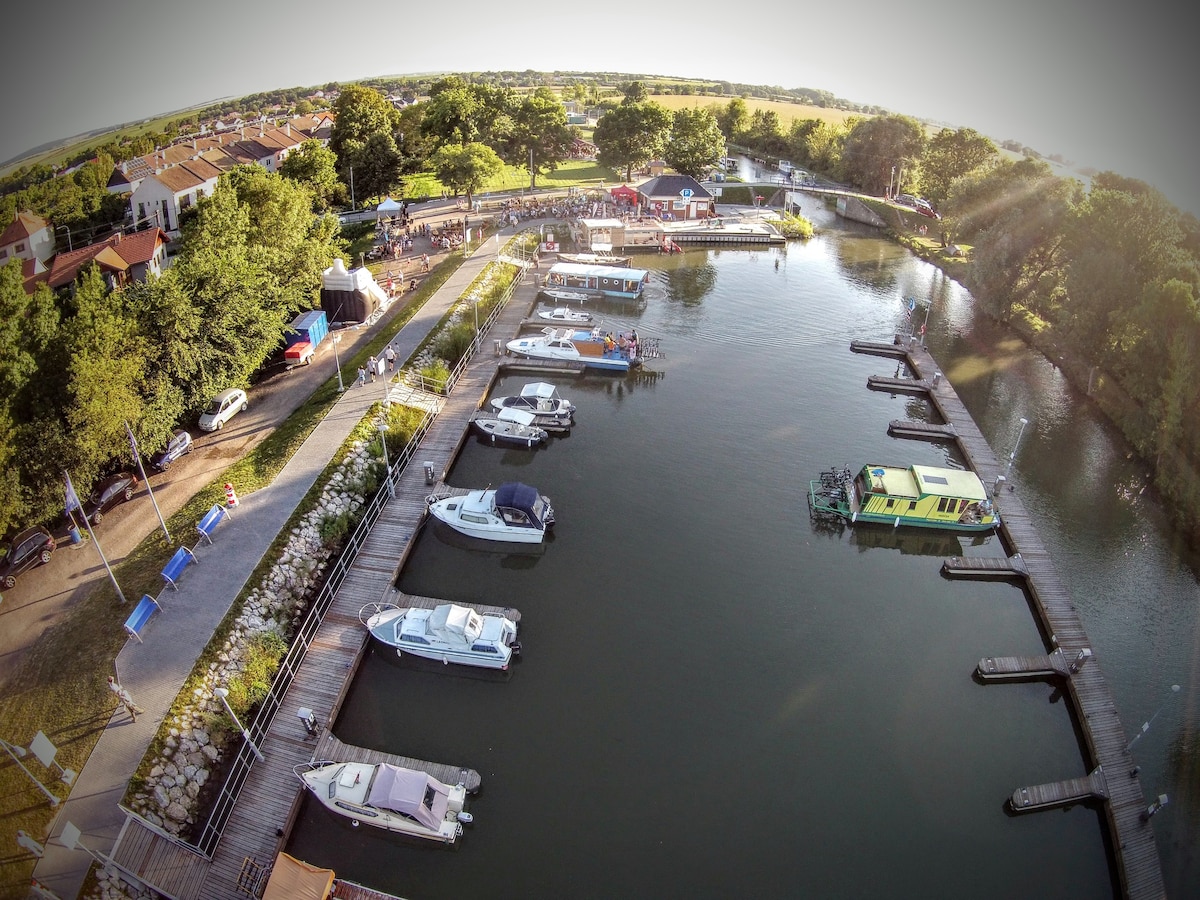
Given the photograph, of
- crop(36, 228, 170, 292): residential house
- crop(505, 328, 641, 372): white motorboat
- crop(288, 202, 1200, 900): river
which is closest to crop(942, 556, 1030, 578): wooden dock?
crop(288, 202, 1200, 900): river

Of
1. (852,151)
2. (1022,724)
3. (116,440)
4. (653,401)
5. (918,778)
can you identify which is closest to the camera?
(918,778)

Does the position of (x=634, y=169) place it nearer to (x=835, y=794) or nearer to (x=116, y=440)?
(x=116, y=440)

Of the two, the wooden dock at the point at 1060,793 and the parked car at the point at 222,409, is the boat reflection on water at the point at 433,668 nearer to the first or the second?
the wooden dock at the point at 1060,793

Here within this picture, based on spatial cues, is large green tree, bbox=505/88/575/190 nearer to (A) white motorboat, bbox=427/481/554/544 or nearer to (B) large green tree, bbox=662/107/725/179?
(B) large green tree, bbox=662/107/725/179

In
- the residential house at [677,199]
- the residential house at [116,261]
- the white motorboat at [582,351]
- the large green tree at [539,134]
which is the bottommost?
the white motorboat at [582,351]

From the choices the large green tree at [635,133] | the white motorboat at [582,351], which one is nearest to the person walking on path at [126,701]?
the white motorboat at [582,351]

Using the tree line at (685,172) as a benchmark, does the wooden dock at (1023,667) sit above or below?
Result: below

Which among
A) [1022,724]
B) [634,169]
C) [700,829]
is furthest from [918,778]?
[634,169]

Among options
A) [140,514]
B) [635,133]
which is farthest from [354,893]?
[635,133]
